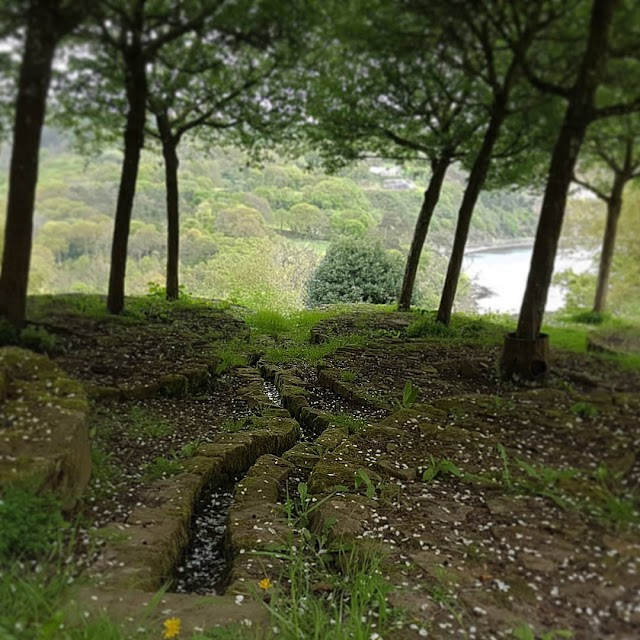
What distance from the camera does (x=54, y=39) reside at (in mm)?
3152

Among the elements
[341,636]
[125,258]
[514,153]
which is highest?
[514,153]

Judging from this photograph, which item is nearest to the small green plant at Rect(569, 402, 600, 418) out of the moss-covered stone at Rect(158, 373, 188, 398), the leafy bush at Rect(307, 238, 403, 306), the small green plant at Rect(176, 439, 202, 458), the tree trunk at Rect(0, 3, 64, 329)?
the leafy bush at Rect(307, 238, 403, 306)

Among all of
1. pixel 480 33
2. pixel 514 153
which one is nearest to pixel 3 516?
pixel 514 153

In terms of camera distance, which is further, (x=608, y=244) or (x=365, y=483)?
(x=365, y=483)

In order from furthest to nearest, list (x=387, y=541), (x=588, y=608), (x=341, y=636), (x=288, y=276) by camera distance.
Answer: (x=288, y=276), (x=387, y=541), (x=341, y=636), (x=588, y=608)

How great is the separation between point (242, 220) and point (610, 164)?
2.66 metres

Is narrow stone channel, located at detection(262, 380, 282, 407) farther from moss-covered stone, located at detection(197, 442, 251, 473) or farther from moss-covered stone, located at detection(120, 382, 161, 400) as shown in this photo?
moss-covered stone, located at detection(120, 382, 161, 400)

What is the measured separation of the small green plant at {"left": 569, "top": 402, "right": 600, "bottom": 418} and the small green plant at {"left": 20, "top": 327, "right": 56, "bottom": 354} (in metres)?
3.31

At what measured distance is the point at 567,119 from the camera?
3123 mm

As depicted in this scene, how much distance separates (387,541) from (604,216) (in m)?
2.35

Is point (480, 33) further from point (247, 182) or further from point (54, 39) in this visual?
point (54, 39)

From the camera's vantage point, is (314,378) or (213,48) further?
(314,378)

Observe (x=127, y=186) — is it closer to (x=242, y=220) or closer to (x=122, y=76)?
(x=122, y=76)

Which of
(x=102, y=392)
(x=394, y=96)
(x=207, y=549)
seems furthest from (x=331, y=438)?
(x=394, y=96)
